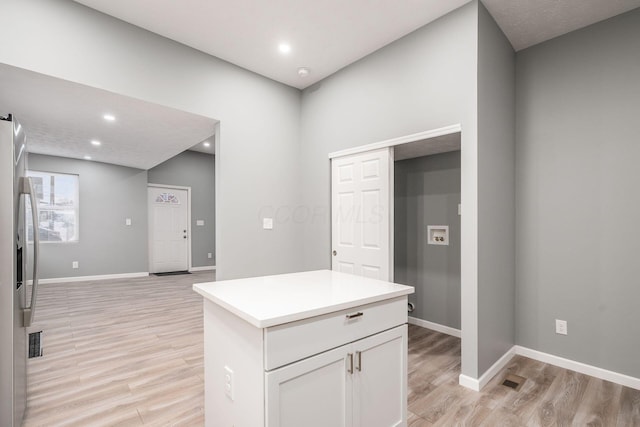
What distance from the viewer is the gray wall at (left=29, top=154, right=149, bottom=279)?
6.09 meters

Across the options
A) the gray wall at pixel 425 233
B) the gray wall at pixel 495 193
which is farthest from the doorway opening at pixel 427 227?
the gray wall at pixel 495 193

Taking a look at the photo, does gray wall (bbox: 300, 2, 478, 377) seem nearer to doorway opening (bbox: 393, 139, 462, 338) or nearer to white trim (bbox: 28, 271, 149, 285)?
doorway opening (bbox: 393, 139, 462, 338)

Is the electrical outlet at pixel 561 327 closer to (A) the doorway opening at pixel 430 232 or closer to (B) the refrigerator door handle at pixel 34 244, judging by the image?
(A) the doorway opening at pixel 430 232

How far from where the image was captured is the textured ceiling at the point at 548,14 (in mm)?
2418

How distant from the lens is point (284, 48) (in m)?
3.13

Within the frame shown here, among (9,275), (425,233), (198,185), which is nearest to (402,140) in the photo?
(425,233)

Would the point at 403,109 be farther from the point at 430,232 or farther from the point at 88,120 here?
the point at 88,120

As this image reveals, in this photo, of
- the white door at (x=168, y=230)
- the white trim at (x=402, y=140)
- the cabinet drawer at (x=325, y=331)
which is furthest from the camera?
the white door at (x=168, y=230)

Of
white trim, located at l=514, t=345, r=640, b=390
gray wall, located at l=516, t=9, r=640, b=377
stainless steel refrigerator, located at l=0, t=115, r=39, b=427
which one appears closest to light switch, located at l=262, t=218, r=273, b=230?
stainless steel refrigerator, located at l=0, t=115, r=39, b=427

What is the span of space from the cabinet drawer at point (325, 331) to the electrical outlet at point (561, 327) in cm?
210

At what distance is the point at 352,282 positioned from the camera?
1.89 metres

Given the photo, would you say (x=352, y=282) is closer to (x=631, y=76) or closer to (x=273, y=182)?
(x=273, y=182)

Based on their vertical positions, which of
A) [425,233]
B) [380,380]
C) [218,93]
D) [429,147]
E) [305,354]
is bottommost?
[380,380]

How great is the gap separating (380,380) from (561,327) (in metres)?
2.25
